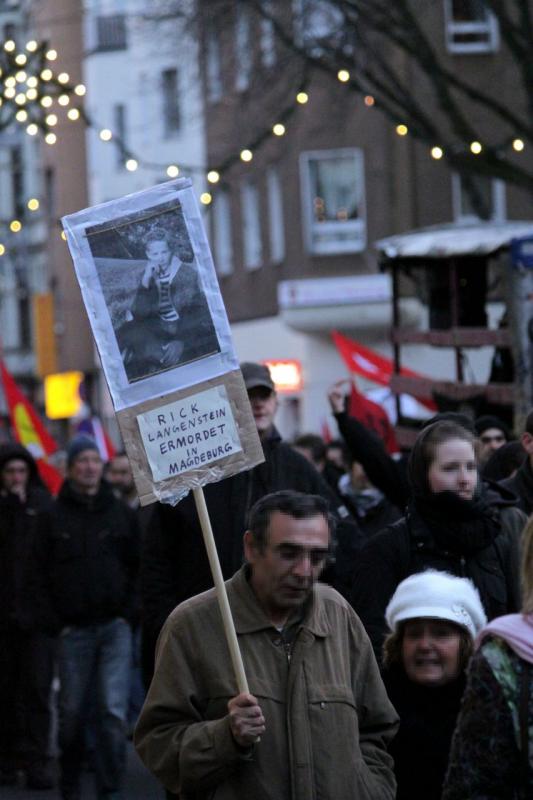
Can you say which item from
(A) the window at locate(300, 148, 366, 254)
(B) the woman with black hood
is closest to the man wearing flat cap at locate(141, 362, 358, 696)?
(B) the woman with black hood

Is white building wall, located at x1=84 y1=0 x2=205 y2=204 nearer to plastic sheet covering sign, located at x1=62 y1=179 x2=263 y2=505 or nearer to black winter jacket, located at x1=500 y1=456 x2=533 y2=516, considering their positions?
black winter jacket, located at x1=500 y1=456 x2=533 y2=516

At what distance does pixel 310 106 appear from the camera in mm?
35250

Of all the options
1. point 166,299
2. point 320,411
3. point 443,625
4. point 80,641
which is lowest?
point 320,411

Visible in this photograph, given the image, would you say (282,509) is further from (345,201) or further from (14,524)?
(345,201)

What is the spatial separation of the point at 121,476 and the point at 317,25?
38.0 feet

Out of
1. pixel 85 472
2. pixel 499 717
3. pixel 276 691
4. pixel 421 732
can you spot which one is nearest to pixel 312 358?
pixel 85 472

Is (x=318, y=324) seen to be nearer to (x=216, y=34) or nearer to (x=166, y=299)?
(x=216, y=34)

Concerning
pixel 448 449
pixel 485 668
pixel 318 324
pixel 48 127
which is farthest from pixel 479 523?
pixel 318 324

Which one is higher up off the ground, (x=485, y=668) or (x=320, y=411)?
(x=485, y=668)

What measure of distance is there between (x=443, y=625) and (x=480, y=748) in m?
1.20

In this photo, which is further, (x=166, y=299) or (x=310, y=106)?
(x=310, y=106)

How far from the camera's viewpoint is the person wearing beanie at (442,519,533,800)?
4223 millimetres

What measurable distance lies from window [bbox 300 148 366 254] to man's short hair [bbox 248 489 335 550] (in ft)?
99.0

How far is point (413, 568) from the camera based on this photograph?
21.4 feet
